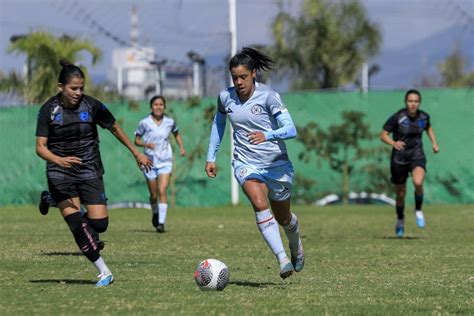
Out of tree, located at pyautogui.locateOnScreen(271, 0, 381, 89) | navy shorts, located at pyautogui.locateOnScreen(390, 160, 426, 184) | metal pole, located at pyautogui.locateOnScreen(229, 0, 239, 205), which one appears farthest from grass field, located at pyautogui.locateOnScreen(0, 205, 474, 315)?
tree, located at pyautogui.locateOnScreen(271, 0, 381, 89)

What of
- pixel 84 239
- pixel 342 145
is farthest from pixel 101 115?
pixel 342 145

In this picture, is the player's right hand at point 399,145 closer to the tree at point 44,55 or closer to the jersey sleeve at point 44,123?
the jersey sleeve at point 44,123

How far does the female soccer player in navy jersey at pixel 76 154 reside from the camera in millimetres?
11430

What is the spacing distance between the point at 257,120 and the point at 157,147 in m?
10.0

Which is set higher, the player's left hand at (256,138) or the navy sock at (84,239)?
the player's left hand at (256,138)

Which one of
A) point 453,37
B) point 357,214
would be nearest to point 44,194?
point 357,214

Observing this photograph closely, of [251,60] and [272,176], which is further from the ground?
[251,60]

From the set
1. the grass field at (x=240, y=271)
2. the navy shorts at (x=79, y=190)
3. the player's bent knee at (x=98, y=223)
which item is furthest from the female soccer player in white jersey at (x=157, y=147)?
the navy shorts at (x=79, y=190)

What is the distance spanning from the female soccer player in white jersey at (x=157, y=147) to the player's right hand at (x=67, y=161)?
9431 millimetres

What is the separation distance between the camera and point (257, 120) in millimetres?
11820

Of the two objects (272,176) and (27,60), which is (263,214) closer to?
(272,176)

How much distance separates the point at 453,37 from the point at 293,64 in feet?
138

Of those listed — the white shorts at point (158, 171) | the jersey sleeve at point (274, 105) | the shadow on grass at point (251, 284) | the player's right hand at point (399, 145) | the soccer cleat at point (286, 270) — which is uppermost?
the jersey sleeve at point (274, 105)

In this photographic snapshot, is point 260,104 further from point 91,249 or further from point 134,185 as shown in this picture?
point 134,185
